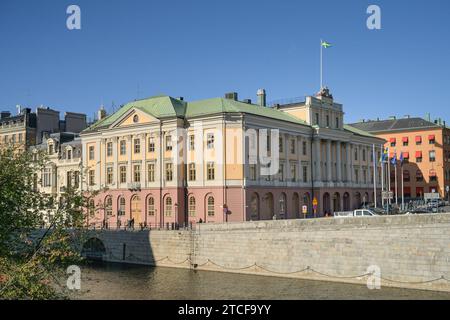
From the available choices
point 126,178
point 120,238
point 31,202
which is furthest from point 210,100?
point 31,202

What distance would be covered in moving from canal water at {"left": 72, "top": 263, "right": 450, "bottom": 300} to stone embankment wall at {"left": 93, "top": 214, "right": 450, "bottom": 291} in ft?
4.13

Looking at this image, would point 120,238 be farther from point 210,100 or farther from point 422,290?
point 422,290

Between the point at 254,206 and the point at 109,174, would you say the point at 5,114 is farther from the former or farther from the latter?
the point at 254,206

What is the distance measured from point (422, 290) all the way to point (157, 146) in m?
37.5

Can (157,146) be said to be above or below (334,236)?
above

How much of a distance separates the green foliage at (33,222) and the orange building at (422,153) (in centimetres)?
8906

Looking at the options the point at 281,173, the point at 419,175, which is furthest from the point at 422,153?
the point at 281,173

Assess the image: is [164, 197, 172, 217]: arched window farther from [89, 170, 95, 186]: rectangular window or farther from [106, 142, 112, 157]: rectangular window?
[89, 170, 95, 186]: rectangular window

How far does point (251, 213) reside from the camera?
64.5 m

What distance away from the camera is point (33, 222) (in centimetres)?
2450

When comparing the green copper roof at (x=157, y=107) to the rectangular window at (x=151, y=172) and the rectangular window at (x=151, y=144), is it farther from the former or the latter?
the rectangular window at (x=151, y=172)

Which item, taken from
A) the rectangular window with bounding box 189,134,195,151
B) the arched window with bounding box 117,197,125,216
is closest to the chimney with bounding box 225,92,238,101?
the rectangular window with bounding box 189,134,195,151

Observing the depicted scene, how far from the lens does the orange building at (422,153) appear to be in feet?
347
